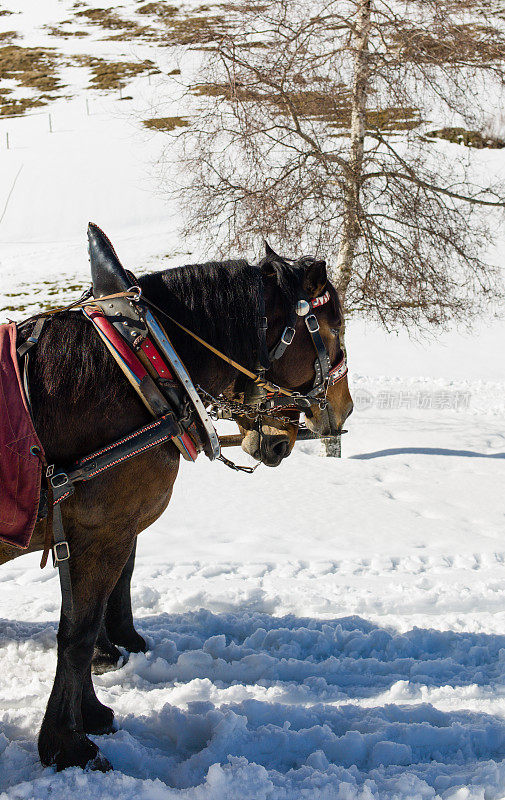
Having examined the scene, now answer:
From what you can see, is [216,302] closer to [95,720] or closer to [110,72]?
[95,720]

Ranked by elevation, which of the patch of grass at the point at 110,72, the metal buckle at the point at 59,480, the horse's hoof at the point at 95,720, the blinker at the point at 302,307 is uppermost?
the patch of grass at the point at 110,72

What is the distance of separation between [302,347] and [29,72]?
4075cm

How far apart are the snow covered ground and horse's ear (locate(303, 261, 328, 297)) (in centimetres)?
180

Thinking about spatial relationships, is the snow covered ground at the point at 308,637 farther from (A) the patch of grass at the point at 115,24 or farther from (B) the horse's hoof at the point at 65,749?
(A) the patch of grass at the point at 115,24

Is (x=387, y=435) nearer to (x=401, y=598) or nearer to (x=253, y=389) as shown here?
(x=401, y=598)

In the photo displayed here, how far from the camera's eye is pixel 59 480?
2156 millimetres

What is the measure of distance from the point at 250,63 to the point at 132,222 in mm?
15466

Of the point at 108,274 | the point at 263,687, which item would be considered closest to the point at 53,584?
the point at 263,687

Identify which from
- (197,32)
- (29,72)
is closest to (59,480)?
(197,32)

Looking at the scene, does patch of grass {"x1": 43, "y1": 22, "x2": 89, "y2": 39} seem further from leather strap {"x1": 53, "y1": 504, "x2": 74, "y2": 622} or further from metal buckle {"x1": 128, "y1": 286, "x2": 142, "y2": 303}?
leather strap {"x1": 53, "y1": 504, "x2": 74, "y2": 622}

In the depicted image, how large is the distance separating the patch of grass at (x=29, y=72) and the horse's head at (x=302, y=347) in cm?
3373

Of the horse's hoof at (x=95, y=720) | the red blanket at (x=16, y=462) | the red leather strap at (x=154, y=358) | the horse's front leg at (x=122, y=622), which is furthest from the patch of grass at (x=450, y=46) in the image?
the horse's hoof at (x=95, y=720)

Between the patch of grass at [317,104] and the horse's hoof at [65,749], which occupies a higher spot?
the patch of grass at [317,104]

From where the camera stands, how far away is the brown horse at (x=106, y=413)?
2250 millimetres
